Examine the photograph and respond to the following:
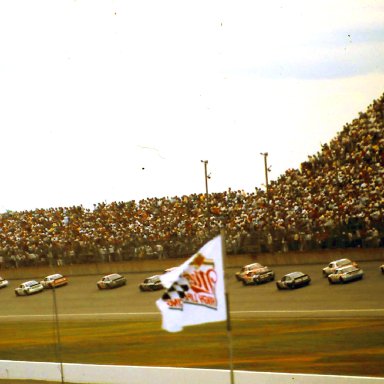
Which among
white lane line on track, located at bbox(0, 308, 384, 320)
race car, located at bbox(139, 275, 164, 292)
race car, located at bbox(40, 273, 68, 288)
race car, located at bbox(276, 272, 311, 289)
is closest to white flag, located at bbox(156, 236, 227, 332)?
white lane line on track, located at bbox(0, 308, 384, 320)

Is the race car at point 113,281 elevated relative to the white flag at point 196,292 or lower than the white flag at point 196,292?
lower

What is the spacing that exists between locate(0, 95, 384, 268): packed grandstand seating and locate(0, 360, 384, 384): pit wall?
10.9 meters

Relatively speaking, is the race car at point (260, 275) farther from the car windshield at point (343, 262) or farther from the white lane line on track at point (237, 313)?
the car windshield at point (343, 262)

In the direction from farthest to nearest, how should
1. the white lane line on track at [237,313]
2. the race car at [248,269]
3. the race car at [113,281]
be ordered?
the race car at [113,281], the race car at [248,269], the white lane line on track at [237,313]

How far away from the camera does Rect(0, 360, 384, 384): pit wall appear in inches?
592

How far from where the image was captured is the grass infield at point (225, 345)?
18.5 meters

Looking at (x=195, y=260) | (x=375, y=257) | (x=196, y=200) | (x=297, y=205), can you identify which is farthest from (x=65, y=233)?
(x=195, y=260)

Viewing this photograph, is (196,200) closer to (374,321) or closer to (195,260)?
(374,321)

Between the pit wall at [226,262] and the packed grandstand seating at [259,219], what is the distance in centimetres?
26

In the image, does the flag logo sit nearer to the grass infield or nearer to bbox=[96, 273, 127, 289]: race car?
the grass infield

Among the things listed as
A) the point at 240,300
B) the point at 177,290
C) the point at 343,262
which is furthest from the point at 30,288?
the point at 177,290

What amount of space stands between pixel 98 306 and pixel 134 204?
7604 mm

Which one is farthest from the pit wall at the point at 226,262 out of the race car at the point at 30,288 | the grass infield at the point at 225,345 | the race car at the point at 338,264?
the grass infield at the point at 225,345

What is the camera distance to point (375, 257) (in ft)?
87.6
